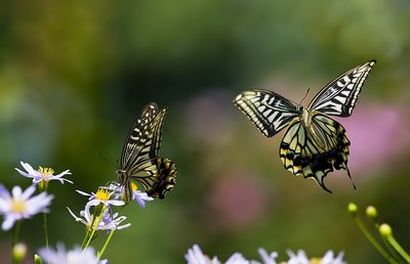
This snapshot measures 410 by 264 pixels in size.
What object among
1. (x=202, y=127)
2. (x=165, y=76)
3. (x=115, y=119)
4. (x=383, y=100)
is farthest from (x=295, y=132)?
(x=165, y=76)

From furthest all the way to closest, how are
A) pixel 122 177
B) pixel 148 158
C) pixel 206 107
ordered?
pixel 206 107
pixel 148 158
pixel 122 177

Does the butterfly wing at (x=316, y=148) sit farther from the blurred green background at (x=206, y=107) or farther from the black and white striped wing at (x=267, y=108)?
the blurred green background at (x=206, y=107)

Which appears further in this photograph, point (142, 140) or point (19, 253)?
point (142, 140)

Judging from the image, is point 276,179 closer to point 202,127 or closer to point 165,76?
point 202,127

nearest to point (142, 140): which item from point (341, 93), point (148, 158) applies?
point (148, 158)

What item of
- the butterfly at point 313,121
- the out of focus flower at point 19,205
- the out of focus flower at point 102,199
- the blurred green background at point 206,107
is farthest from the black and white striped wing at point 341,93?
the blurred green background at point 206,107

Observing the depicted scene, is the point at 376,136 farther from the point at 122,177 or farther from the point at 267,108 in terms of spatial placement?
the point at 122,177

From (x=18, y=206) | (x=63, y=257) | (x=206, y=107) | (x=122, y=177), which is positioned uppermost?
(x=206, y=107)
